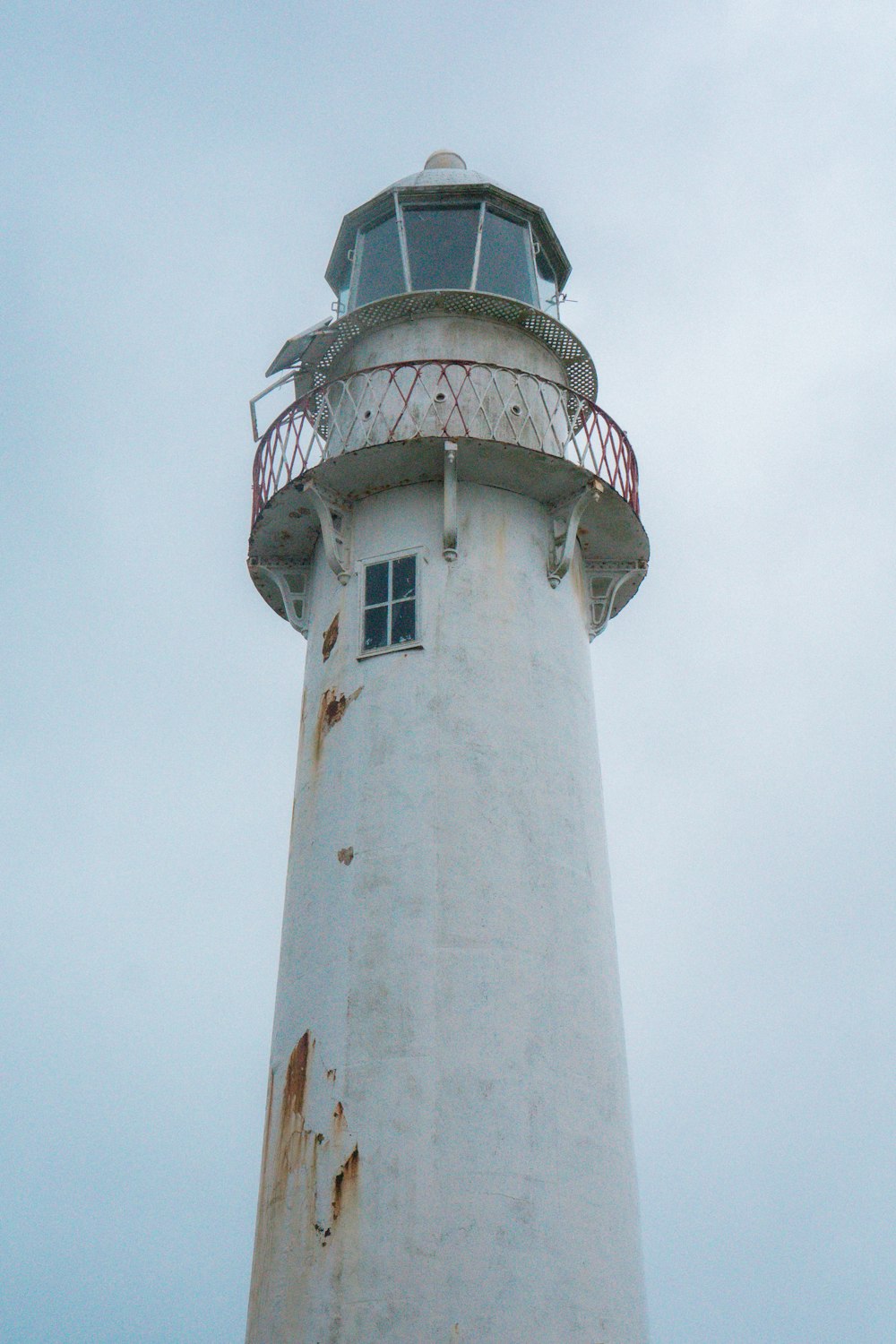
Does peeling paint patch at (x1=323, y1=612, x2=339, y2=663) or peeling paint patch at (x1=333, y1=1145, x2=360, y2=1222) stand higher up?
peeling paint patch at (x1=323, y1=612, x2=339, y2=663)

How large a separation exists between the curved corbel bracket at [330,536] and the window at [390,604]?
35 cm

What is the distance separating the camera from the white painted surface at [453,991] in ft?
41.4

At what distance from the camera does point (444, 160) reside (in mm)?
21641

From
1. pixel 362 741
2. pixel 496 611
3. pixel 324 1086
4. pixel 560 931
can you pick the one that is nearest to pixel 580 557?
pixel 496 611

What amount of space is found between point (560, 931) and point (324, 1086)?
2.99 m

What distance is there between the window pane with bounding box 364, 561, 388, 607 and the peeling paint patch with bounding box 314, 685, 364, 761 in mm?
1270

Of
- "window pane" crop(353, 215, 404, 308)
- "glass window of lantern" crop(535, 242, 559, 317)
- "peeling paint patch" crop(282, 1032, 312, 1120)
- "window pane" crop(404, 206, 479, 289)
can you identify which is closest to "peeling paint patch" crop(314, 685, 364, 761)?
"peeling paint patch" crop(282, 1032, 312, 1120)

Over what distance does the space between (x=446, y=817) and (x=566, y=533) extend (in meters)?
4.61

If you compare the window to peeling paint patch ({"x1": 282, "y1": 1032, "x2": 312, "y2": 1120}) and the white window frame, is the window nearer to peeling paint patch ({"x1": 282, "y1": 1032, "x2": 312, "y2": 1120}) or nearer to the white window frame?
the white window frame

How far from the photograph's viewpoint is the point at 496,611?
16688mm

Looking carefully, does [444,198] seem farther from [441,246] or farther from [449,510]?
[449,510]

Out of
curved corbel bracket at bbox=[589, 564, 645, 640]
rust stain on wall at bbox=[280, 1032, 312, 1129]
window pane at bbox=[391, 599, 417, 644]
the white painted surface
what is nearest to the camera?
the white painted surface

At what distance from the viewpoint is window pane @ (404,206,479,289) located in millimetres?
19797

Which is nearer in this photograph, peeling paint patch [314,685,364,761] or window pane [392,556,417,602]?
peeling paint patch [314,685,364,761]
